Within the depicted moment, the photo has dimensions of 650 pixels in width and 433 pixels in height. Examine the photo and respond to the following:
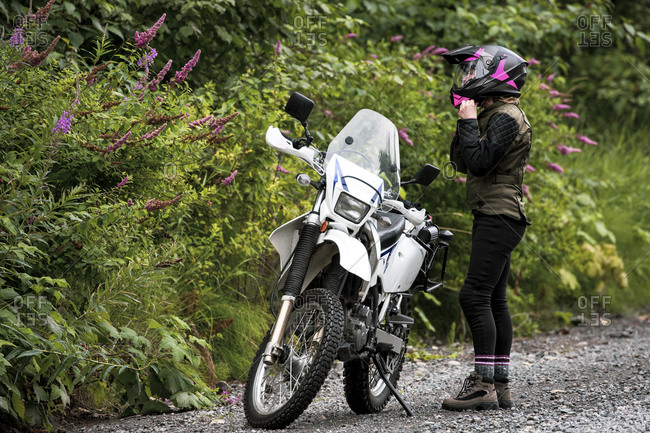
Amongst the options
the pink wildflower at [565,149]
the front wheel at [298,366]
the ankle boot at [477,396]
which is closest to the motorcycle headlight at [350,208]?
the front wheel at [298,366]

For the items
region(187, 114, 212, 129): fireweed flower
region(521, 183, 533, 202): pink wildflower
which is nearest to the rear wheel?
region(187, 114, 212, 129): fireweed flower

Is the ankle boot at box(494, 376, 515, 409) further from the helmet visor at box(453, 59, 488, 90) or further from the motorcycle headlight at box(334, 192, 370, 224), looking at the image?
the helmet visor at box(453, 59, 488, 90)

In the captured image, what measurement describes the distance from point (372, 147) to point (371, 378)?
3.90ft

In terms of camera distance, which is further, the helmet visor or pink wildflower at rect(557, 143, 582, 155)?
pink wildflower at rect(557, 143, 582, 155)

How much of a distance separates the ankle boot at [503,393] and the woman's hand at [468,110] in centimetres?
132

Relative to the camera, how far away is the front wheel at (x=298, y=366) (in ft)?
11.3

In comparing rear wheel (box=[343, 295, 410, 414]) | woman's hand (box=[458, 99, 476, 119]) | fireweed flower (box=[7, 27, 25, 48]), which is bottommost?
rear wheel (box=[343, 295, 410, 414])

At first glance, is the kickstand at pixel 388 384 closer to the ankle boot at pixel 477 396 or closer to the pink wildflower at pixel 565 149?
the ankle boot at pixel 477 396

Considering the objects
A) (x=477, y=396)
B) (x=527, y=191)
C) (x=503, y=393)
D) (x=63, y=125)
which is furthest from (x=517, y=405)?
(x=527, y=191)

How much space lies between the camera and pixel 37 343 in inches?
131

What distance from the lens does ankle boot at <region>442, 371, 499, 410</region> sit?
3975mm

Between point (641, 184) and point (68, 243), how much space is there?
7.58 m

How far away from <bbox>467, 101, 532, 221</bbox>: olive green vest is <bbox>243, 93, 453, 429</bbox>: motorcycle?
→ 278 millimetres

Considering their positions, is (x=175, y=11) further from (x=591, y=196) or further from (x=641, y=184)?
(x=641, y=184)
